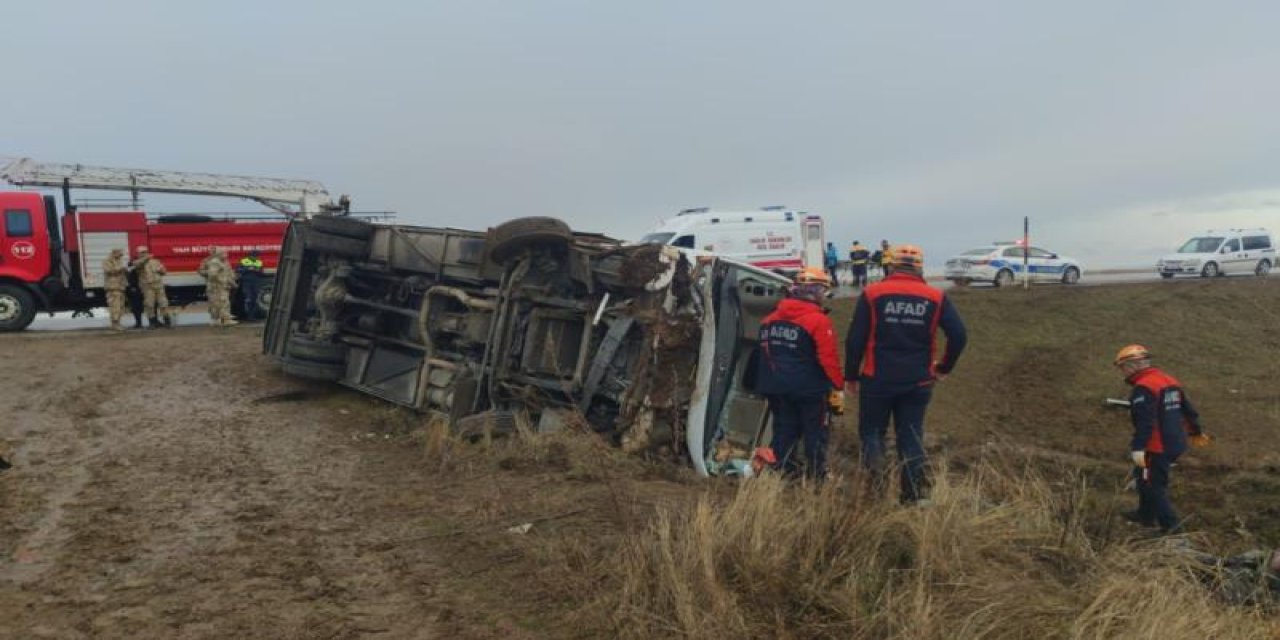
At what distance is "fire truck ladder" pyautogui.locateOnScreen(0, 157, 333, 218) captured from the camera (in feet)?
52.5

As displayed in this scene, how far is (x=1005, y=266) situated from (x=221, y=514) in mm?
23385

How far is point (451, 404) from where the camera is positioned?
7.30 meters

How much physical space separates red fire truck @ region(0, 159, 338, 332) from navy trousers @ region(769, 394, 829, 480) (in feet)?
31.4

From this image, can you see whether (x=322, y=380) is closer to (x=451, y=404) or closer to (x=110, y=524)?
(x=451, y=404)

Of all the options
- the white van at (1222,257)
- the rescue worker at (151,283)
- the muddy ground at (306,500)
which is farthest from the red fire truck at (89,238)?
the white van at (1222,257)

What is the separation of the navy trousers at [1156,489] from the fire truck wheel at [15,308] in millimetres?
15211

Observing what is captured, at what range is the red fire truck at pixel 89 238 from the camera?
14.3 m

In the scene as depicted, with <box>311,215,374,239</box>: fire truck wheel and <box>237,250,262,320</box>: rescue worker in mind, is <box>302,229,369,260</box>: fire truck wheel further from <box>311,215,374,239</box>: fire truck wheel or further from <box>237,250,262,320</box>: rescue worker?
<box>237,250,262,320</box>: rescue worker

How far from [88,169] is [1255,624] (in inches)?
736

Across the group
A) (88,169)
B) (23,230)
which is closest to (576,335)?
(23,230)

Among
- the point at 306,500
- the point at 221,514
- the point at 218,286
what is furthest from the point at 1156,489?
the point at 218,286

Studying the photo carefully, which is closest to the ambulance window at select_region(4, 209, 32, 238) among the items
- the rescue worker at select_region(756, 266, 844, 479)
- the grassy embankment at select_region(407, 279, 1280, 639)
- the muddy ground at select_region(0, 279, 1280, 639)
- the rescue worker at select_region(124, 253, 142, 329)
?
the rescue worker at select_region(124, 253, 142, 329)

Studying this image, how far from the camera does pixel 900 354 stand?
5207 mm

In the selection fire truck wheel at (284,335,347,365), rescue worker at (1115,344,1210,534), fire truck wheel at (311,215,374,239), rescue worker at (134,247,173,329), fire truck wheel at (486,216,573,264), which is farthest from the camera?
rescue worker at (134,247,173,329)
